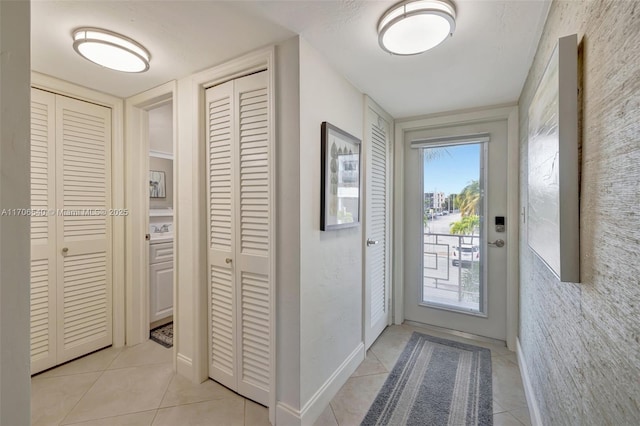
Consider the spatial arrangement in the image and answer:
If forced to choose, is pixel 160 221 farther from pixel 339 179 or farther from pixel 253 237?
pixel 339 179

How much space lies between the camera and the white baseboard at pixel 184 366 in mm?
2008

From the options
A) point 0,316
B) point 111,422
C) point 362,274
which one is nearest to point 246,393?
point 111,422

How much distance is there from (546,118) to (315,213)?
1132mm

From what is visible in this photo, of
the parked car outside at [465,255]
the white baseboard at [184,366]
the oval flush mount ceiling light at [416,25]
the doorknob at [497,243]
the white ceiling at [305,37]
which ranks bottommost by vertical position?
the white baseboard at [184,366]

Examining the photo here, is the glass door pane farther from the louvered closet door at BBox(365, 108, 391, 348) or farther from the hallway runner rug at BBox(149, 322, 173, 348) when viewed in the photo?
the hallway runner rug at BBox(149, 322, 173, 348)

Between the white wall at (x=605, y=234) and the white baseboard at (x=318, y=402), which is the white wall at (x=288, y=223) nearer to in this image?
the white baseboard at (x=318, y=402)

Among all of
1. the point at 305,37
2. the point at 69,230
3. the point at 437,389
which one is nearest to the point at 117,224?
the point at 69,230

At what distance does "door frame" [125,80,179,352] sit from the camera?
2.43m

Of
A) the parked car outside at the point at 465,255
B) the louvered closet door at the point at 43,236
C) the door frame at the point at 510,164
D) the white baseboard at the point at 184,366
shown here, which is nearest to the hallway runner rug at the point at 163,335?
the white baseboard at the point at 184,366

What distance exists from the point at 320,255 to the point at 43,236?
2096mm

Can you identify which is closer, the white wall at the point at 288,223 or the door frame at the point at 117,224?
the white wall at the point at 288,223

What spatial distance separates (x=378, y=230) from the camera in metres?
2.60

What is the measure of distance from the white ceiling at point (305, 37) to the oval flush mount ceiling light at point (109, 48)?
43 millimetres

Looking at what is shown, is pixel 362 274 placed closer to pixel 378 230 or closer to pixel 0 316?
pixel 378 230
